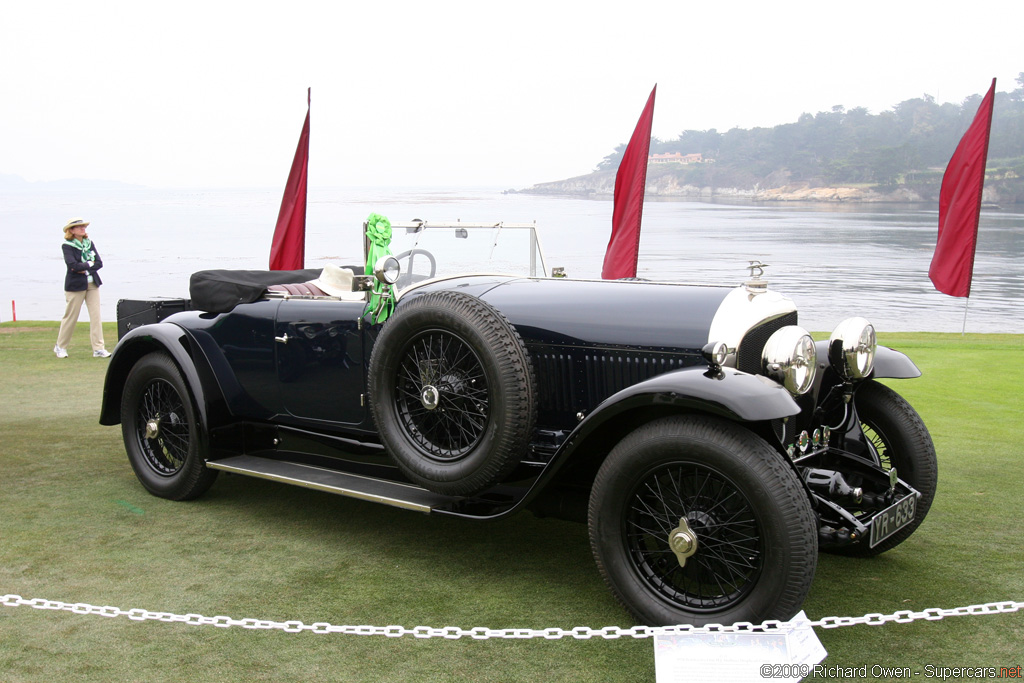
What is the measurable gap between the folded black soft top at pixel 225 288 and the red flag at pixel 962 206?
8375 millimetres

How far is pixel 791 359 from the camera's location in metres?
3.28

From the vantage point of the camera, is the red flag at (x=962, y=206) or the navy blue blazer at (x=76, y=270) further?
the red flag at (x=962, y=206)

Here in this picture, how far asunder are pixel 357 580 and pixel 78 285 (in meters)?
7.60

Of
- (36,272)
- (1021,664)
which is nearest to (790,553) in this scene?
(1021,664)

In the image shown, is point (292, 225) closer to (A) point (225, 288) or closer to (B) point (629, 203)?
(B) point (629, 203)

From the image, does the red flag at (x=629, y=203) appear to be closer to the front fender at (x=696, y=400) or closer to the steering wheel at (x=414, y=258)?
the steering wheel at (x=414, y=258)

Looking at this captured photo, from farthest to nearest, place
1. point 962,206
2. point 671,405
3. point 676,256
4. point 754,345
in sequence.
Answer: point 676,256 < point 962,206 < point 754,345 < point 671,405

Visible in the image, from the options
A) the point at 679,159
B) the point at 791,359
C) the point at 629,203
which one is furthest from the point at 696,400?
the point at 679,159

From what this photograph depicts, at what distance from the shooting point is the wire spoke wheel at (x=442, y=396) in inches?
140

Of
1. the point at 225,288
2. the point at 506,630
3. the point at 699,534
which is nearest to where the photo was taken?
the point at 506,630

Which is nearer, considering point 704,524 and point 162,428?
point 704,524

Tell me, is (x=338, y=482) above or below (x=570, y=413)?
below

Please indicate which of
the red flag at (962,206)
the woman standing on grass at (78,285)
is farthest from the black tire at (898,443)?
the woman standing on grass at (78,285)

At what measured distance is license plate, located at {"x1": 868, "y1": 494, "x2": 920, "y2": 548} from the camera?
10.0 feet
